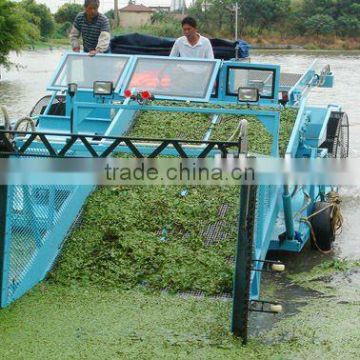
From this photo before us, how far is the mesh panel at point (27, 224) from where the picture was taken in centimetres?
598

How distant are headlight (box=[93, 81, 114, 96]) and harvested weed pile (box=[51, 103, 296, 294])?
1.54m

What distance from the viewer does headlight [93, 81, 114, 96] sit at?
834cm

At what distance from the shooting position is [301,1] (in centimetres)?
5775

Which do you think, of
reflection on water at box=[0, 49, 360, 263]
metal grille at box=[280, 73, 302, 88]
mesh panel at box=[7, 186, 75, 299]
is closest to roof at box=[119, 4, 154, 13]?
reflection on water at box=[0, 49, 360, 263]

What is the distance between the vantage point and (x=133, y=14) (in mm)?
74000

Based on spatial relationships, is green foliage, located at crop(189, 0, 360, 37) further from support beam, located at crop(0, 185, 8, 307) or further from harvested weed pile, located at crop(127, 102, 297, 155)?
support beam, located at crop(0, 185, 8, 307)

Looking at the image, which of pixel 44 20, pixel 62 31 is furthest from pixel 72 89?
pixel 62 31

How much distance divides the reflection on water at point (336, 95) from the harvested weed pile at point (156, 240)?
1540 millimetres

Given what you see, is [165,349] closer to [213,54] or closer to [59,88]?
[59,88]

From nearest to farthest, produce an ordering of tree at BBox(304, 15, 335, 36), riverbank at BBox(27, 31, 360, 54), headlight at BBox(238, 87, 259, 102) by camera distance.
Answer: headlight at BBox(238, 87, 259, 102) < riverbank at BBox(27, 31, 360, 54) < tree at BBox(304, 15, 335, 36)

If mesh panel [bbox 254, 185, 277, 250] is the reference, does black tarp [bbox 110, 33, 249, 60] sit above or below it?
above

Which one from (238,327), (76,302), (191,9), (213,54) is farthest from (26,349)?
(191,9)

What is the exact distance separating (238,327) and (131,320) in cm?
83

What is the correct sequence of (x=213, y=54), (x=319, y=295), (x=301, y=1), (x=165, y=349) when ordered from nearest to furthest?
1. (x=165, y=349)
2. (x=319, y=295)
3. (x=213, y=54)
4. (x=301, y=1)
